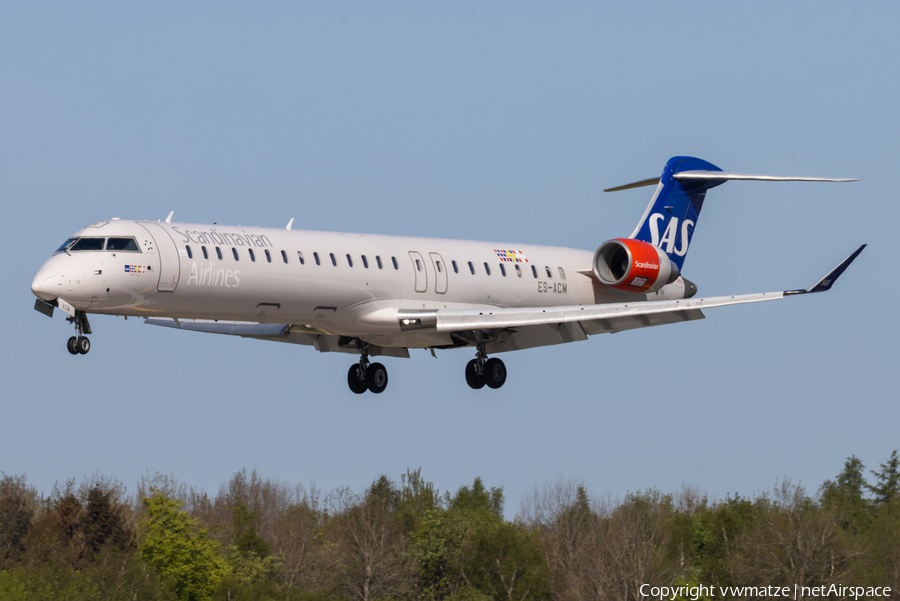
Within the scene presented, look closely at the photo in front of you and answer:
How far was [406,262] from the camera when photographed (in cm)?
3011

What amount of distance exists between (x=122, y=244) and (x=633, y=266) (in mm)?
13520

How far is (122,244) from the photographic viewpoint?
1000 inches

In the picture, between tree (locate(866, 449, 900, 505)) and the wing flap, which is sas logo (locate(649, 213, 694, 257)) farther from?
tree (locate(866, 449, 900, 505))

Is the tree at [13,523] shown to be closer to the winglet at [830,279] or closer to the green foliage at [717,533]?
the green foliage at [717,533]

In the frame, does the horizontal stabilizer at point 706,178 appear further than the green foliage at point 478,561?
No

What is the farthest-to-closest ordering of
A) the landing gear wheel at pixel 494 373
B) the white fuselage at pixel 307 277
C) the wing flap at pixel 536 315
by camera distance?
the landing gear wheel at pixel 494 373 → the wing flap at pixel 536 315 → the white fuselage at pixel 307 277

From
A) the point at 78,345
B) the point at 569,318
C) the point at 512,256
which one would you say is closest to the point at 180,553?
the point at 512,256

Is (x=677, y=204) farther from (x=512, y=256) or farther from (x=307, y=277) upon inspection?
(x=307, y=277)

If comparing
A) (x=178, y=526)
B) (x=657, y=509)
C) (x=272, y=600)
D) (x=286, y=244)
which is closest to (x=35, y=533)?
(x=178, y=526)

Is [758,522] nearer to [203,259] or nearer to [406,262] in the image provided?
→ [406,262]

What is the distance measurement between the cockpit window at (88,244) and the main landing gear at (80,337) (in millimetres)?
1291

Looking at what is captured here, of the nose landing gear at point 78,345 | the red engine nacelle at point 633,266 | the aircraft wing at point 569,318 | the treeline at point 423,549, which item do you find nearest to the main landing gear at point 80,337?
the nose landing gear at point 78,345

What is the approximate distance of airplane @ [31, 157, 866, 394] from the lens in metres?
25.4

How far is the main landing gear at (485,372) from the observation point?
3181 centimetres
